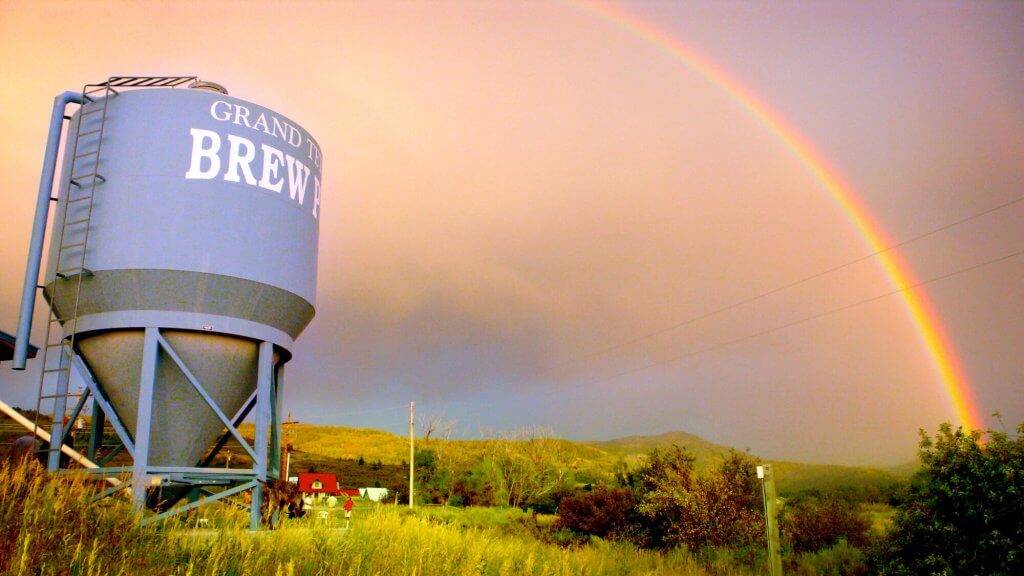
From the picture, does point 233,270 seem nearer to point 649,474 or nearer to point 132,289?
point 132,289

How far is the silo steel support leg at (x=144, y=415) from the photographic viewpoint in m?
13.1

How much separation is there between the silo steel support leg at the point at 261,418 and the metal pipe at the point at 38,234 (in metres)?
4.37

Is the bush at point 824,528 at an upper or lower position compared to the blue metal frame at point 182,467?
lower

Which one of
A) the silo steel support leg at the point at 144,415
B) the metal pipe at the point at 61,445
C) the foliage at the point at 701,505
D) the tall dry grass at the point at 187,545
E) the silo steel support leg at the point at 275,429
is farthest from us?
the foliage at the point at 701,505

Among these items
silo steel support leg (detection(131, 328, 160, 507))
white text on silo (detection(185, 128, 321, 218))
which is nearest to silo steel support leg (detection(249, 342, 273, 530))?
silo steel support leg (detection(131, 328, 160, 507))

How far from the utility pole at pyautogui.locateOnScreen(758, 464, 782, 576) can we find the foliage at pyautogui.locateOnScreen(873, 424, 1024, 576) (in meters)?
2.78

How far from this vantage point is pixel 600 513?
1200 inches

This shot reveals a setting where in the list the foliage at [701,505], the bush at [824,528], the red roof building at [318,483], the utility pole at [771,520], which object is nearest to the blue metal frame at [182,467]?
the utility pole at [771,520]

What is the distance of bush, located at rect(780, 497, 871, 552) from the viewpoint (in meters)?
25.1

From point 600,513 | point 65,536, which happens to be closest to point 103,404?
point 65,536

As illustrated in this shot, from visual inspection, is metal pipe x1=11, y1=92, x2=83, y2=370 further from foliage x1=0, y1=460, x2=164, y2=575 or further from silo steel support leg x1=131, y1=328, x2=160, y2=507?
foliage x1=0, y1=460, x2=164, y2=575

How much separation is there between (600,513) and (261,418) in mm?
19236

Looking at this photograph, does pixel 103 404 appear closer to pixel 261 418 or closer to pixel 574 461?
pixel 261 418

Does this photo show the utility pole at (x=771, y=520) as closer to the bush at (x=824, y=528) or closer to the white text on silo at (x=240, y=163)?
the bush at (x=824, y=528)
